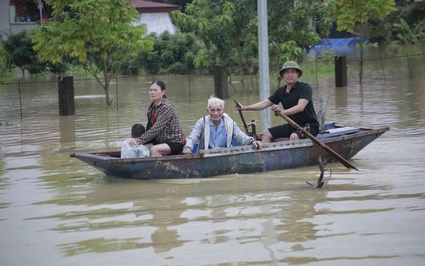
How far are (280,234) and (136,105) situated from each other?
60.3ft

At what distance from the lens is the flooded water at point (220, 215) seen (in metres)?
7.81

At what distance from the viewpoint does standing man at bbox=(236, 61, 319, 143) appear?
12516 mm

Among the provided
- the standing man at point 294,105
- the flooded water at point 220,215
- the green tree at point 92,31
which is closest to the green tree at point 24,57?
the green tree at point 92,31

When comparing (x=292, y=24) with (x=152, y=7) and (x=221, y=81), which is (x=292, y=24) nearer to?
(x=221, y=81)

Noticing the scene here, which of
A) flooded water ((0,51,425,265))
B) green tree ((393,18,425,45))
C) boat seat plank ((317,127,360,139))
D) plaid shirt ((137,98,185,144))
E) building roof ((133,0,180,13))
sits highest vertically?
building roof ((133,0,180,13))

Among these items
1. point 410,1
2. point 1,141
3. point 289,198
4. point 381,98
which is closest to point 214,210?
point 289,198

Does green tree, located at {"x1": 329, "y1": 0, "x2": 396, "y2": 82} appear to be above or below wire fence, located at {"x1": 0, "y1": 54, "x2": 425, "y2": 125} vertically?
above

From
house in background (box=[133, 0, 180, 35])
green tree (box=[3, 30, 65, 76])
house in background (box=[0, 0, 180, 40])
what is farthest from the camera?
house in background (box=[133, 0, 180, 35])

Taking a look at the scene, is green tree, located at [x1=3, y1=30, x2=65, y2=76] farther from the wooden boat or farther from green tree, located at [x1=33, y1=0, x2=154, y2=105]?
the wooden boat

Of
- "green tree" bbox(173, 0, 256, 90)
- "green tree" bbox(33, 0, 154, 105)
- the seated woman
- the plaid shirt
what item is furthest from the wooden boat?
"green tree" bbox(173, 0, 256, 90)

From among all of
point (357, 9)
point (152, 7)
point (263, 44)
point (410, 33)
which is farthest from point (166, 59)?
point (263, 44)

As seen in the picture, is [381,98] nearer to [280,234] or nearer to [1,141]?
[1,141]

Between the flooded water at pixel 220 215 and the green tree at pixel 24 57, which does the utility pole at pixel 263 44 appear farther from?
the green tree at pixel 24 57

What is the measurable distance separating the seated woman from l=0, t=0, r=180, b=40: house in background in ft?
113
